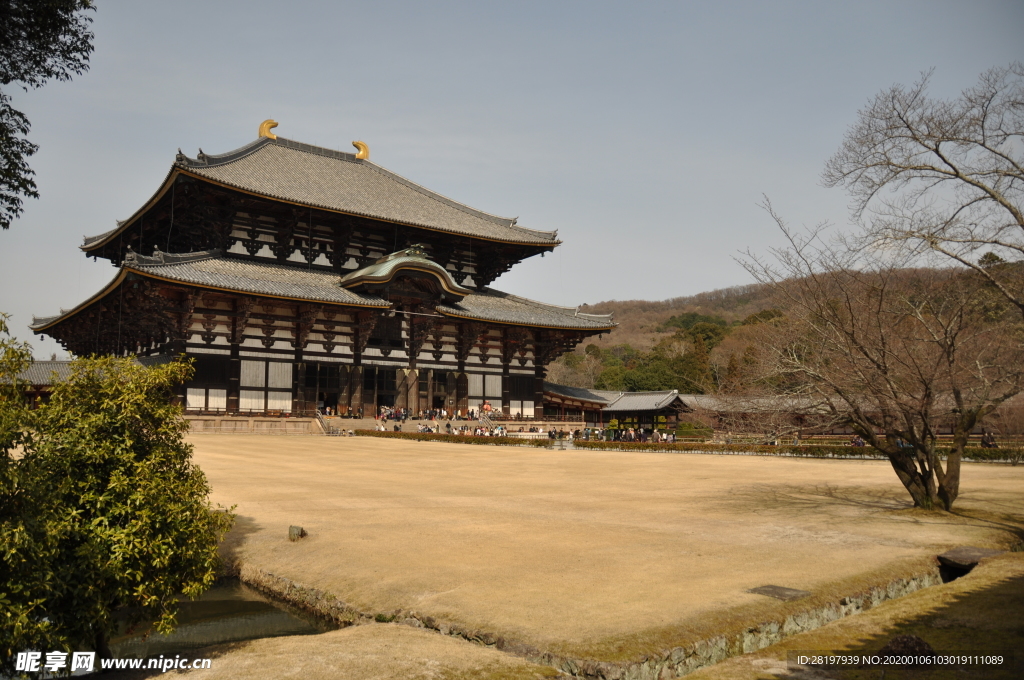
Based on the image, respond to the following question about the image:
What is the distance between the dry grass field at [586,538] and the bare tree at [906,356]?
5.64 ft

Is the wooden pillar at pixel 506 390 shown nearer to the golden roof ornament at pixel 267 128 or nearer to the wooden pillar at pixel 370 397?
the wooden pillar at pixel 370 397

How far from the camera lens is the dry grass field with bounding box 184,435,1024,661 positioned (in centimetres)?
728

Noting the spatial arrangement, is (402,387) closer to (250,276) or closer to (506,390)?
(506,390)

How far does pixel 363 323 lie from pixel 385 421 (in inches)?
218

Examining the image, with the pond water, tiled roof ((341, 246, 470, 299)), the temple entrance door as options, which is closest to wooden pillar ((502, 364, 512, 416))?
tiled roof ((341, 246, 470, 299))

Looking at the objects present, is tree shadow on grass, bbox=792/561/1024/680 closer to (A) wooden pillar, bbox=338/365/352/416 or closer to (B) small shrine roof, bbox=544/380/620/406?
(A) wooden pillar, bbox=338/365/352/416

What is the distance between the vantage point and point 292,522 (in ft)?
39.6

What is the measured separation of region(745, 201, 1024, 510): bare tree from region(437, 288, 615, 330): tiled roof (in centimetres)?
2864

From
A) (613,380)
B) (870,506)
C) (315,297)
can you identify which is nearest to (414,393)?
(315,297)

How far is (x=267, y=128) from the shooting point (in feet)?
155

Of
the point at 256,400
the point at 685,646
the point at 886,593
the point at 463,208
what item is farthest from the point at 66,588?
the point at 463,208

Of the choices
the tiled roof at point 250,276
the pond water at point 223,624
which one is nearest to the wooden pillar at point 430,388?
the tiled roof at point 250,276

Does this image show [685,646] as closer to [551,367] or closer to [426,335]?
[426,335]

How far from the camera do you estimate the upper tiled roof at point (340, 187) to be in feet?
127
